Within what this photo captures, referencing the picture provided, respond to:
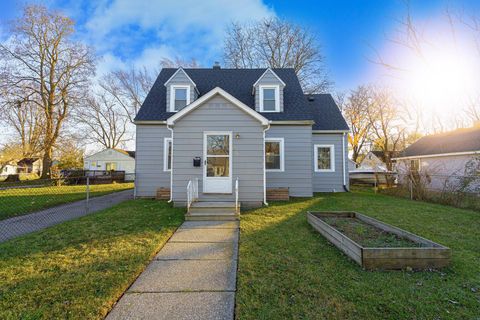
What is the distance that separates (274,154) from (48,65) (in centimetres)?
2297

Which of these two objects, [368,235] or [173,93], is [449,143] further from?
[173,93]

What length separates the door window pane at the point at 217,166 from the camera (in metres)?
8.20

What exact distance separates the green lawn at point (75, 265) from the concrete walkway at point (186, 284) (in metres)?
0.20

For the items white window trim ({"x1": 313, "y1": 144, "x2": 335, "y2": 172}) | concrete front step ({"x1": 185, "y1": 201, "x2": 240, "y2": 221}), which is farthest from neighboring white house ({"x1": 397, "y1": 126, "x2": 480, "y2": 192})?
concrete front step ({"x1": 185, "y1": 201, "x2": 240, "y2": 221})

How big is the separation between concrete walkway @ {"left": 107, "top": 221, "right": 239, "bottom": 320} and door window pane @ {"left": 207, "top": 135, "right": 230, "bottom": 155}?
3.91 m

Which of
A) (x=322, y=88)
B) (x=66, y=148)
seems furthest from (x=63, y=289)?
(x=66, y=148)

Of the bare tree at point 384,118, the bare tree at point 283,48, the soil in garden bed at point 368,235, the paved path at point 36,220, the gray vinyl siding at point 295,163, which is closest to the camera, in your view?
the soil in garden bed at point 368,235

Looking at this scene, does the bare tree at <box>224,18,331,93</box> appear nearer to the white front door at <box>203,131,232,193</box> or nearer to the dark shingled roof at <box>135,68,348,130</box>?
the dark shingled roof at <box>135,68,348,130</box>

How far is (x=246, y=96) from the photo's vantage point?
11.9 m

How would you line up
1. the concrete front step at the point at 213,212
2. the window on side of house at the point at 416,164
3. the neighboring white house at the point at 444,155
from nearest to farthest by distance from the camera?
the concrete front step at the point at 213,212 → the neighboring white house at the point at 444,155 → the window on side of house at the point at 416,164

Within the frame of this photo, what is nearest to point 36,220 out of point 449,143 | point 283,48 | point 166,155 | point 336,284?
point 166,155

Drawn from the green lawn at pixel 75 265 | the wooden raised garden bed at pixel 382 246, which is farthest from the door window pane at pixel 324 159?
the green lawn at pixel 75 265

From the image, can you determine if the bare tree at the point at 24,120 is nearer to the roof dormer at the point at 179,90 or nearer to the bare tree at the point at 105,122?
the bare tree at the point at 105,122

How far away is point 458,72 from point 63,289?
8.81 meters
